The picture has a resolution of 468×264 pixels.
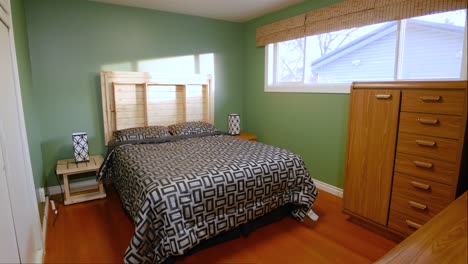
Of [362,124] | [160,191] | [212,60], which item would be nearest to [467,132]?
[362,124]

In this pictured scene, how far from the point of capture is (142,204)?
1.66m

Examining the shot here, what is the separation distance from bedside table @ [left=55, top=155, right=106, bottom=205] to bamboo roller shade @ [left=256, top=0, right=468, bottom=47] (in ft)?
8.59

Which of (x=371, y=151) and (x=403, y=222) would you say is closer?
(x=403, y=222)

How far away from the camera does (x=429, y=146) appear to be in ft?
5.72

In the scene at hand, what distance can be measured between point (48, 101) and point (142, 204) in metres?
1.98

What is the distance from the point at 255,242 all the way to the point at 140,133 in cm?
177

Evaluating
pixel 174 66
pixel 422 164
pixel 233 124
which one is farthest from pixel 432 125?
pixel 174 66

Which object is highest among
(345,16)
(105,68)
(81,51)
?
(345,16)

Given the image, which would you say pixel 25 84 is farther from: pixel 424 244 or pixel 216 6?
pixel 424 244

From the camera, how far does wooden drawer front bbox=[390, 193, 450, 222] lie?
1778 mm

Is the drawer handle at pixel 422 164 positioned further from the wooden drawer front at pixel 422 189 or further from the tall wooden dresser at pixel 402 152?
the wooden drawer front at pixel 422 189

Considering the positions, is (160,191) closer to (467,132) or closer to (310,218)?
(310,218)

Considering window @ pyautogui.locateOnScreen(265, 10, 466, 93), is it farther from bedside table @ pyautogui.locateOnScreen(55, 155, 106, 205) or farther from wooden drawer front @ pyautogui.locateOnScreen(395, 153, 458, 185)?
bedside table @ pyautogui.locateOnScreen(55, 155, 106, 205)

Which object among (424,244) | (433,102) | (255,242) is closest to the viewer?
(424,244)
